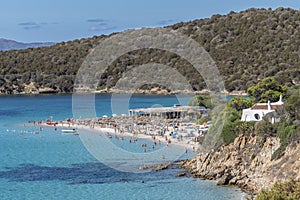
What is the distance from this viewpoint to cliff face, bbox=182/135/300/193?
24.8 metres

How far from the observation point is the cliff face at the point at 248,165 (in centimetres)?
2481

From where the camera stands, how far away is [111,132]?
169ft

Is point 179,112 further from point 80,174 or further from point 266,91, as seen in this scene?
point 80,174

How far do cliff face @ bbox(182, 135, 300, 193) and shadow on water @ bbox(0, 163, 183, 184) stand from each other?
6.72 ft

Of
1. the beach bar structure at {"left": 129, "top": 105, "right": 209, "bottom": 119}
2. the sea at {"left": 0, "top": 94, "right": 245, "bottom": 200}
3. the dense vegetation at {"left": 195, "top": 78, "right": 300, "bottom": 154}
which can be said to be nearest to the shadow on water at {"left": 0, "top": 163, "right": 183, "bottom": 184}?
the sea at {"left": 0, "top": 94, "right": 245, "bottom": 200}

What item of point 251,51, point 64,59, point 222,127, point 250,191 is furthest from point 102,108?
point 250,191

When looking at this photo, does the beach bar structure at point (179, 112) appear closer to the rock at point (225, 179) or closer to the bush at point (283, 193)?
the rock at point (225, 179)

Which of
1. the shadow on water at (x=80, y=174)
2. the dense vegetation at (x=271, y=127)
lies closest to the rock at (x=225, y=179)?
the dense vegetation at (x=271, y=127)

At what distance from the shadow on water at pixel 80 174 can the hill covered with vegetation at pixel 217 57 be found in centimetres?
5208

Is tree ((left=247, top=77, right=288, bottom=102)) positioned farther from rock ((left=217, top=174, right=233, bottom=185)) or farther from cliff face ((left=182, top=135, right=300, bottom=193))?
rock ((left=217, top=174, right=233, bottom=185))

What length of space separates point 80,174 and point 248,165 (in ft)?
31.1

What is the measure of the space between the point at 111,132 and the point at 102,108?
31.9 m

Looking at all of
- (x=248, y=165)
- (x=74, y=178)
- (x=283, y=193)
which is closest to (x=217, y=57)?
(x=74, y=178)

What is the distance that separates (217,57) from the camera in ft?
341
